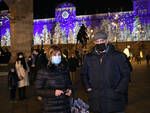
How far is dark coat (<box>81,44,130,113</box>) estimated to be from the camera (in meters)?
2.81

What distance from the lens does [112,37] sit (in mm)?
55844

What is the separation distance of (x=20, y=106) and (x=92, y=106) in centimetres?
356

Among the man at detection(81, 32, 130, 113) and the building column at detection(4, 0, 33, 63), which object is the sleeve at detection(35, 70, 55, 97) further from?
the building column at detection(4, 0, 33, 63)

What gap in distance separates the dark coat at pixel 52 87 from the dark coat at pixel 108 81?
420 mm

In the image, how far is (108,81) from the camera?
284cm

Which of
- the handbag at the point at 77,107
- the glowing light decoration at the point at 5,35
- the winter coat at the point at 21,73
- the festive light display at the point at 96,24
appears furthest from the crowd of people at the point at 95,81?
the glowing light decoration at the point at 5,35

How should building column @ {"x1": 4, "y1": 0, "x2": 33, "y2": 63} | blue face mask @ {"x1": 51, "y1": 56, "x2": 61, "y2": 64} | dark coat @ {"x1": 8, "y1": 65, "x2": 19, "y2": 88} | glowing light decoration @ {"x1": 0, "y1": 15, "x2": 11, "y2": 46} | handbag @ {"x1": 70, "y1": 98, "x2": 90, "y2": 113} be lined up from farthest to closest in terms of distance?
glowing light decoration @ {"x1": 0, "y1": 15, "x2": 11, "y2": 46} → building column @ {"x1": 4, "y1": 0, "x2": 33, "y2": 63} → dark coat @ {"x1": 8, "y1": 65, "x2": 19, "y2": 88} → handbag @ {"x1": 70, "y1": 98, "x2": 90, "y2": 113} → blue face mask @ {"x1": 51, "y1": 56, "x2": 61, "y2": 64}

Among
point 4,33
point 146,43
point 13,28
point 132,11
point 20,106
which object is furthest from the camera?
point 4,33

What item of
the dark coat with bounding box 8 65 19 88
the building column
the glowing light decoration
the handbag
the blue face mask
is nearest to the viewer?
the blue face mask

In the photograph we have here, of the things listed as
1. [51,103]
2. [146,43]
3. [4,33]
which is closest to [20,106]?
[51,103]

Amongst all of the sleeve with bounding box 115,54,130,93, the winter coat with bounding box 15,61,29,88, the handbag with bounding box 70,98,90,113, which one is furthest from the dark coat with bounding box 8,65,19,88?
the sleeve with bounding box 115,54,130,93

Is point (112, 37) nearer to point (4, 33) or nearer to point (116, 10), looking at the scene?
point (116, 10)

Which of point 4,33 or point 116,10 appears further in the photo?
point 4,33

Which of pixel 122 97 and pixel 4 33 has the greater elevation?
pixel 4 33
